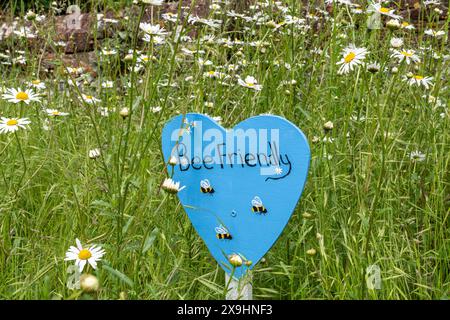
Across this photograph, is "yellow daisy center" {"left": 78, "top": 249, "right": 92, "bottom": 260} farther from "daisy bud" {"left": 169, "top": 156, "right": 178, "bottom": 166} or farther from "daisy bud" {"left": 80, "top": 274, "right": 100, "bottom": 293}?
"daisy bud" {"left": 80, "top": 274, "right": 100, "bottom": 293}

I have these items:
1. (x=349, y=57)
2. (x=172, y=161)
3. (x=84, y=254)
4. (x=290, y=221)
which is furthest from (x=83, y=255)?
(x=349, y=57)

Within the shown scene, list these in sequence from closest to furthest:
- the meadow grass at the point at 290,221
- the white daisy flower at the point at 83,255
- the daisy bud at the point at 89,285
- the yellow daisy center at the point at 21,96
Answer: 1. the daisy bud at the point at 89,285
2. the white daisy flower at the point at 83,255
3. the meadow grass at the point at 290,221
4. the yellow daisy center at the point at 21,96

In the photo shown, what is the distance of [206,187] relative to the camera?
1428 mm

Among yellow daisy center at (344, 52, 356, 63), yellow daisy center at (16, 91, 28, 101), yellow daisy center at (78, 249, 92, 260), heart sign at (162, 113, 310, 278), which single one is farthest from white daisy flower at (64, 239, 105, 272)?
yellow daisy center at (344, 52, 356, 63)

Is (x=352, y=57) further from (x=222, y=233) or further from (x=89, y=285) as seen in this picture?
(x=89, y=285)

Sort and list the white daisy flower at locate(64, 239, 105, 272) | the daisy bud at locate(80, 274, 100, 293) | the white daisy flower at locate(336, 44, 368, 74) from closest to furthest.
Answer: the daisy bud at locate(80, 274, 100, 293) < the white daisy flower at locate(64, 239, 105, 272) < the white daisy flower at locate(336, 44, 368, 74)

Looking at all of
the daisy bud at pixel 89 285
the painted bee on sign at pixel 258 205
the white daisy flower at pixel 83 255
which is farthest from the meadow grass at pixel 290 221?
the daisy bud at pixel 89 285

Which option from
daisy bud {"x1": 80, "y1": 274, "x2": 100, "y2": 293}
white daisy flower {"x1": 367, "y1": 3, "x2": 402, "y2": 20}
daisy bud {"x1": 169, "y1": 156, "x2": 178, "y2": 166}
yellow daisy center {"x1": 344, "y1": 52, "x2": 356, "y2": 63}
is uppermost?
white daisy flower {"x1": 367, "y1": 3, "x2": 402, "y2": 20}

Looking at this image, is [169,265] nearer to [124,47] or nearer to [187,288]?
[187,288]

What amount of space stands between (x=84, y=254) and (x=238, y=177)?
0.35 meters

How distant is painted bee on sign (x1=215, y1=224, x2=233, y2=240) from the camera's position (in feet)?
4.63

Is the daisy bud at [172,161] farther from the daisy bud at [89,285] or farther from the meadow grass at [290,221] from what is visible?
the daisy bud at [89,285]

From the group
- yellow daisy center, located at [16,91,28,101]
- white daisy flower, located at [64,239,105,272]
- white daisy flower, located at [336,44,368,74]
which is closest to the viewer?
white daisy flower, located at [64,239,105,272]

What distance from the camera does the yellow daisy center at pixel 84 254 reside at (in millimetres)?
1294
